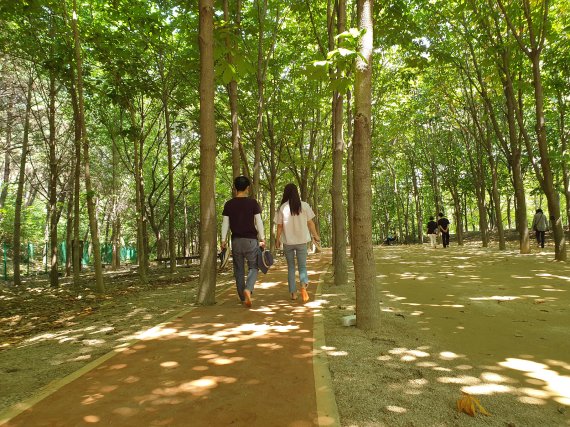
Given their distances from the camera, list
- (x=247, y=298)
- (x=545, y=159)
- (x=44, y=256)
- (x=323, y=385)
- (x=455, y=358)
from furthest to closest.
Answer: (x=44, y=256) < (x=545, y=159) < (x=247, y=298) < (x=455, y=358) < (x=323, y=385)

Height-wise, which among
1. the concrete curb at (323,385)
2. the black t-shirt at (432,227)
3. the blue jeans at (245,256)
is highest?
the black t-shirt at (432,227)

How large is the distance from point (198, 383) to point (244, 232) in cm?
338

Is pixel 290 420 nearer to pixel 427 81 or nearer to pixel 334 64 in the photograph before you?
pixel 334 64

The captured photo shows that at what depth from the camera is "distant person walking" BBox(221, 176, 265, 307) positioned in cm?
641

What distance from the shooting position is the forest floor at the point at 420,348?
2.77 metres

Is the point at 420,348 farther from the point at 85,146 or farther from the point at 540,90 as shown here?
the point at 540,90

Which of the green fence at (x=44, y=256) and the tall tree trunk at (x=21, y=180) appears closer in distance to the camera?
the tall tree trunk at (x=21, y=180)

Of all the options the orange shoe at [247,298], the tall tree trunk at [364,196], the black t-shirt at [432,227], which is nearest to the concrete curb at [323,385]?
the tall tree trunk at [364,196]

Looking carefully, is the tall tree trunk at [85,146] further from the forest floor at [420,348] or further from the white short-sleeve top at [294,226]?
the white short-sleeve top at [294,226]

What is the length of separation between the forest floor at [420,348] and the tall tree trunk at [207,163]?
68cm

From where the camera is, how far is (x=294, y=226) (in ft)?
22.4

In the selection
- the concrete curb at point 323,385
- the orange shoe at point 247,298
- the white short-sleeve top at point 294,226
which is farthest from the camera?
the white short-sleeve top at point 294,226

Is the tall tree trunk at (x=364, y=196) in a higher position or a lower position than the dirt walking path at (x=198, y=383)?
higher

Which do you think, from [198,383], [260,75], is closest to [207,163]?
[198,383]
